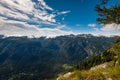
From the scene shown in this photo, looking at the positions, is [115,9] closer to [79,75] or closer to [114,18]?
[114,18]

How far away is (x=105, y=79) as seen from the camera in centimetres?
1193

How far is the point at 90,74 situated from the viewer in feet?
40.5

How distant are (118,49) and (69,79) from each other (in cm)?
764

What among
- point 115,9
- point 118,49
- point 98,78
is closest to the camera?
point 98,78

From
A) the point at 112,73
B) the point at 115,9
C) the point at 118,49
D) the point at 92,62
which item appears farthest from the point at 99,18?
the point at 92,62

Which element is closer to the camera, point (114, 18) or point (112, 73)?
point (112, 73)

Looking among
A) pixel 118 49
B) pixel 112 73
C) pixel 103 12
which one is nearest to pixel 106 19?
pixel 103 12

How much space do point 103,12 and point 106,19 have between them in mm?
846

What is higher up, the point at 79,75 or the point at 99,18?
the point at 99,18

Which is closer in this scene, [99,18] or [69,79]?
[69,79]

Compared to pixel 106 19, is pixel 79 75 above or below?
below

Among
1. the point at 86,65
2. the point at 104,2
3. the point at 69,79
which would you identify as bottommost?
the point at 86,65

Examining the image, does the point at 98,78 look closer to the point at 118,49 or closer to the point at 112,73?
the point at 112,73

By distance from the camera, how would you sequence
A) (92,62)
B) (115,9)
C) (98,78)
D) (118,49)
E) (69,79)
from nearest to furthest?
(98,78)
(69,79)
(118,49)
(115,9)
(92,62)
